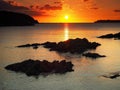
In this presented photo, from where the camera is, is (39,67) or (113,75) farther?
(39,67)

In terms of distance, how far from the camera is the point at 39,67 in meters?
60.4

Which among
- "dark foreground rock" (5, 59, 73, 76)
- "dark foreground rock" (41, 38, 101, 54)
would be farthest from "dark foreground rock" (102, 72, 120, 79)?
"dark foreground rock" (41, 38, 101, 54)

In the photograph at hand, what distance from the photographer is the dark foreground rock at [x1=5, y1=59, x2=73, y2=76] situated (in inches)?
2347

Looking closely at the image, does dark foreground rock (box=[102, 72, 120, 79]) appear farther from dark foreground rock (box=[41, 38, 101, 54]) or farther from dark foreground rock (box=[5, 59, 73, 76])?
dark foreground rock (box=[41, 38, 101, 54])

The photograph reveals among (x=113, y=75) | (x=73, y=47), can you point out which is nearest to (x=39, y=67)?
(x=113, y=75)

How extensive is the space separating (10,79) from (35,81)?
5451 mm

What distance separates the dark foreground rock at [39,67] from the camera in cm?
5962

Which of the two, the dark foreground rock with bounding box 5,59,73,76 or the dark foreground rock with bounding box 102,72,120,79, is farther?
the dark foreground rock with bounding box 5,59,73,76

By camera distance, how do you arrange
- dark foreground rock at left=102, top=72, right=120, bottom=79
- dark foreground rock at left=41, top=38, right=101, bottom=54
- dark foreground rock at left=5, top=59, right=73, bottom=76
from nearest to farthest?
dark foreground rock at left=102, top=72, right=120, bottom=79, dark foreground rock at left=5, top=59, right=73, bottom=76, dark foreground rock at left=41, top=38, right=101, bottom=54

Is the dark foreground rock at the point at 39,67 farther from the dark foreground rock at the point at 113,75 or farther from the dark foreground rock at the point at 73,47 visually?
the dark foreground rock at the point at 73,47

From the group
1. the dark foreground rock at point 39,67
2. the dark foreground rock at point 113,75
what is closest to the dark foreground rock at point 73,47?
the dark foreground rock at point 39,67

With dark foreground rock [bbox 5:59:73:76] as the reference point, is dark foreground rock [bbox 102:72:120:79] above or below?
below

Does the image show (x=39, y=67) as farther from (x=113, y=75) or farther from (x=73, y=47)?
(x=73, y=47)

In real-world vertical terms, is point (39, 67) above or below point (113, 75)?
above
